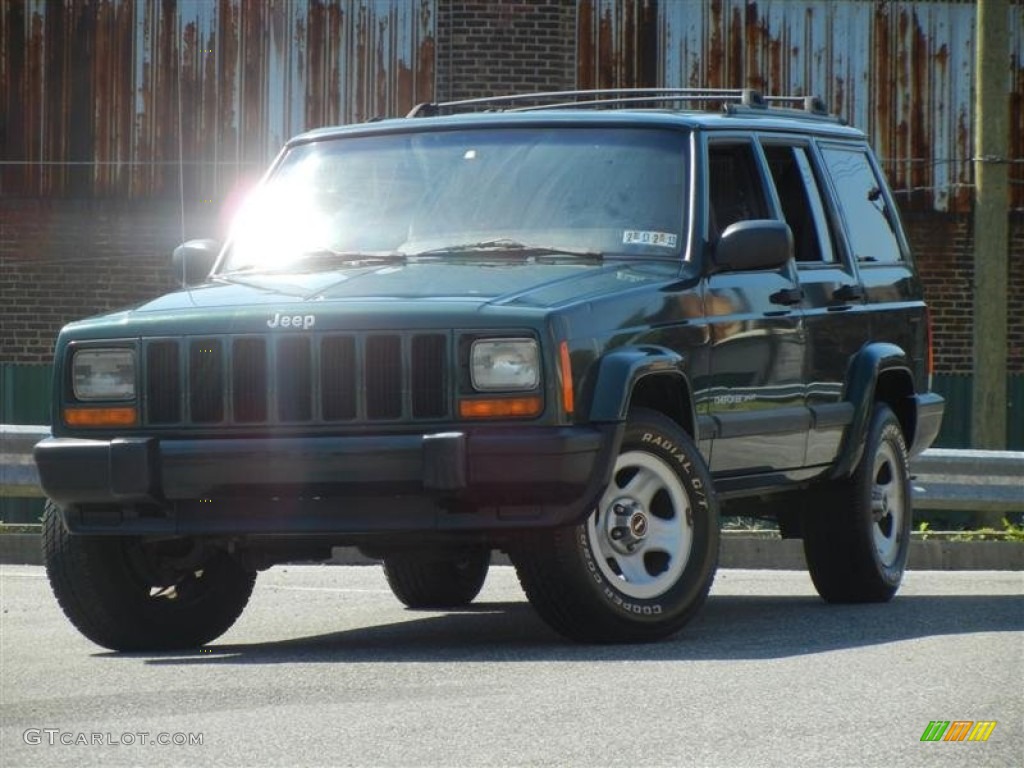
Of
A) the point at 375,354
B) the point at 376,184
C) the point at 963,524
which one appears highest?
the point at 376,184

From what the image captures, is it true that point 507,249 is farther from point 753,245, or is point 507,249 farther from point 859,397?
point 859,397

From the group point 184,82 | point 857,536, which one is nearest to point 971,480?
point 857,536

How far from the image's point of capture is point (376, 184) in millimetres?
9523

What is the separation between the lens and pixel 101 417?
27.9 feet

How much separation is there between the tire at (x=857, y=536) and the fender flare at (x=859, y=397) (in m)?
0.10

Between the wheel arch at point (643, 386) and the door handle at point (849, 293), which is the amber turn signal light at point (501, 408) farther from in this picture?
the door handle at point (849, 293)

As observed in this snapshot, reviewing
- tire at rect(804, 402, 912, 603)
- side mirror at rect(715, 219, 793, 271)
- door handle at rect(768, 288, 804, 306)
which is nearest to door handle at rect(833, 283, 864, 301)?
door handle at rect(768, 288, 804, 306)

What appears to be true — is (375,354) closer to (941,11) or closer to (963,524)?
(963,524)

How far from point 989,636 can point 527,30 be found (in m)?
13.5

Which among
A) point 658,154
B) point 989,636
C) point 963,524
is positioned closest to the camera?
point 989,636

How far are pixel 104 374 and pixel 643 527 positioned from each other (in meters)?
2.04

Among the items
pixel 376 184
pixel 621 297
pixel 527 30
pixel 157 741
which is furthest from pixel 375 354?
pixel 527 30

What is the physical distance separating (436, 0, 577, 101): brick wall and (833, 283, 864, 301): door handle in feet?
36.5

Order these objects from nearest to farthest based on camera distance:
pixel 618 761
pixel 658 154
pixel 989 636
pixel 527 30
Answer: pixel 618 761, pixel 989 636, pixel 658 154, pixel 527 30
